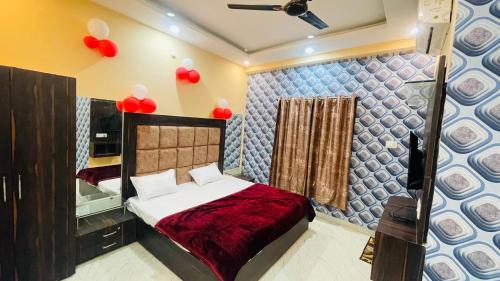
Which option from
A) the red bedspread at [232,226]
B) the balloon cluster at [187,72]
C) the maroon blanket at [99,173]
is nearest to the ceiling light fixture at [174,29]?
the balloon cluster at [187,72]

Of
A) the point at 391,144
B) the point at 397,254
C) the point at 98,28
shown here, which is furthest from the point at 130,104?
the point at 391,144

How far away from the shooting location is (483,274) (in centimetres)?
91

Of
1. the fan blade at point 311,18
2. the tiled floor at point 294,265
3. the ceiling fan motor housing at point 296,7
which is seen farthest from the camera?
the tiled floor at point 294,265

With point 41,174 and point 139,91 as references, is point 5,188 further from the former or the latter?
point 139,91

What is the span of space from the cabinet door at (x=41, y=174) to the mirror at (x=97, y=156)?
1.42 feet

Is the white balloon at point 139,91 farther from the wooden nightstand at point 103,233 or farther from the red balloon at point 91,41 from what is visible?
the wooden nightstand at point 103,233

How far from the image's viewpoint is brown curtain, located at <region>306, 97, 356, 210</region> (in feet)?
11.0

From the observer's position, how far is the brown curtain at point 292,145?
3.77m

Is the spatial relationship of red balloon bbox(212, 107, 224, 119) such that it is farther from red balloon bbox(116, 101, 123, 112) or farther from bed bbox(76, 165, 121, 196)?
bed bbox(76, 165, 121, 196)

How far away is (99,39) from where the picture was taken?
2.39 meters

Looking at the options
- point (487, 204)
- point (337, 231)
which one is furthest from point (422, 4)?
point (337, 231)

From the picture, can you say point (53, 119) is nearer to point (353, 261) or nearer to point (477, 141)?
point (477, 141)

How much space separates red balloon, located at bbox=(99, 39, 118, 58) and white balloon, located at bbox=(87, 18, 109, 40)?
5cm

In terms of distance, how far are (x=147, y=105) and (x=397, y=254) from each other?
312cm
